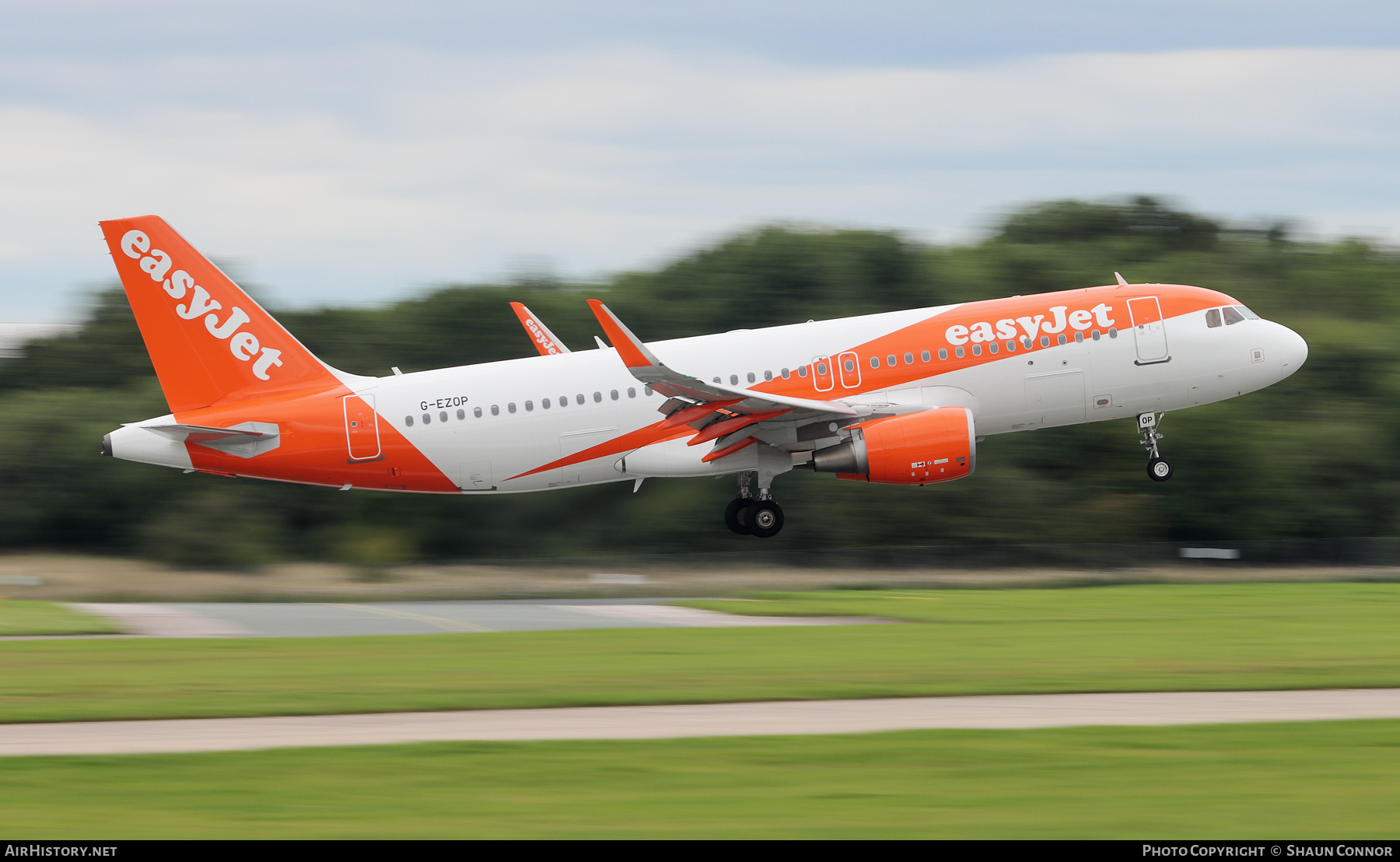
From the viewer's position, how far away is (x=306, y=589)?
1236 inches

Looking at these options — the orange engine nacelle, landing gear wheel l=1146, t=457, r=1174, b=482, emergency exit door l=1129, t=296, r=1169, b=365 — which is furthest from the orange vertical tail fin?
landing gear wheel l=1146, t=457, r=1174, b=482

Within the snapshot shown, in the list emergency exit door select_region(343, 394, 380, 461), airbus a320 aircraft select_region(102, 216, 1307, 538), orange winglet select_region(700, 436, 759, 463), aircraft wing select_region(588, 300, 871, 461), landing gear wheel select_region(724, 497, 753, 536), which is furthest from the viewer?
landing gear wheel select_region(724, 497, 753, 536)

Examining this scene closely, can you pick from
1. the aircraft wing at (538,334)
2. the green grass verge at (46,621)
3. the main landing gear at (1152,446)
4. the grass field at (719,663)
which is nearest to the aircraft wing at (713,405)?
the grass field at (719,663)

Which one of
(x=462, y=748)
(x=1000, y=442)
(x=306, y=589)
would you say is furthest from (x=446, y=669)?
(x=1000, y=442)

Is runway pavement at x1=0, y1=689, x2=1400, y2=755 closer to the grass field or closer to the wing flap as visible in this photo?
the grass field

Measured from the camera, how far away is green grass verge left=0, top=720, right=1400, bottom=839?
448 inches

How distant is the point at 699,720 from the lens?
15641 millimetres

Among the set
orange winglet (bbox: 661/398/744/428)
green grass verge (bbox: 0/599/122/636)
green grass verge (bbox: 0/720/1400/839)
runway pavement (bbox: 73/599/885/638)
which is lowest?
green grass verge (bbox: 0/720/1400/839)

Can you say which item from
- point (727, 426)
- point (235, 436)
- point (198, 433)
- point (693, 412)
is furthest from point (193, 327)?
point (727, 426)

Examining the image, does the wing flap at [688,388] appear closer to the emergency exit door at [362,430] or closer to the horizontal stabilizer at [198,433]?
the emergency exit door at [362,430]

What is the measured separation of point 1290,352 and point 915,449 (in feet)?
29.0
